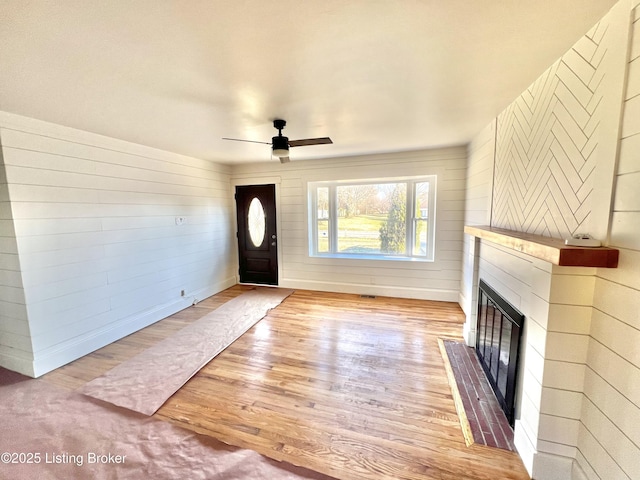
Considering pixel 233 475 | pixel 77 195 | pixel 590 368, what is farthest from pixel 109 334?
pixel 590 368

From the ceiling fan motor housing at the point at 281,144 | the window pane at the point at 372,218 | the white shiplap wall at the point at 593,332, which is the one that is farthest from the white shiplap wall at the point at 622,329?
the window pane at the point at 372,218

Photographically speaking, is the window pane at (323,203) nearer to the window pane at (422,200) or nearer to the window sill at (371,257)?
the window sill at (371,257)

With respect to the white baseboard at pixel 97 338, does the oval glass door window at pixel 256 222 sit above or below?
above

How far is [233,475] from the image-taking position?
1.53 m

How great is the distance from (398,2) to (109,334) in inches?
161

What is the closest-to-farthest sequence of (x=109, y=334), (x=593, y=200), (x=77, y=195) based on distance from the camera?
(x=593, y=200), (x=77, y=195), (x=109, y=334)

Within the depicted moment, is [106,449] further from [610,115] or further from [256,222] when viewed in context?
[256,222]

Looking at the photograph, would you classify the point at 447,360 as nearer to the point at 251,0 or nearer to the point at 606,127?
the point at 606,127

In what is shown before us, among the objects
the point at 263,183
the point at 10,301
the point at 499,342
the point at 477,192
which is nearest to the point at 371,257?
the point at 477,192

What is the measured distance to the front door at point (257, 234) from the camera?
513 cm

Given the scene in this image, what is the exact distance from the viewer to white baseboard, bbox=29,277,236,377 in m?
2.53

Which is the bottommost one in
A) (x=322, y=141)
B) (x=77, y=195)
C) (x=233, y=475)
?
(x=233, y=475)

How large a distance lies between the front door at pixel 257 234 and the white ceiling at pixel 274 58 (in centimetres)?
248

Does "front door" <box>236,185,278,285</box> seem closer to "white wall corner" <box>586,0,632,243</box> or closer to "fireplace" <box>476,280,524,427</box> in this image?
"fireplace" <box>476,280,524,427</box>
